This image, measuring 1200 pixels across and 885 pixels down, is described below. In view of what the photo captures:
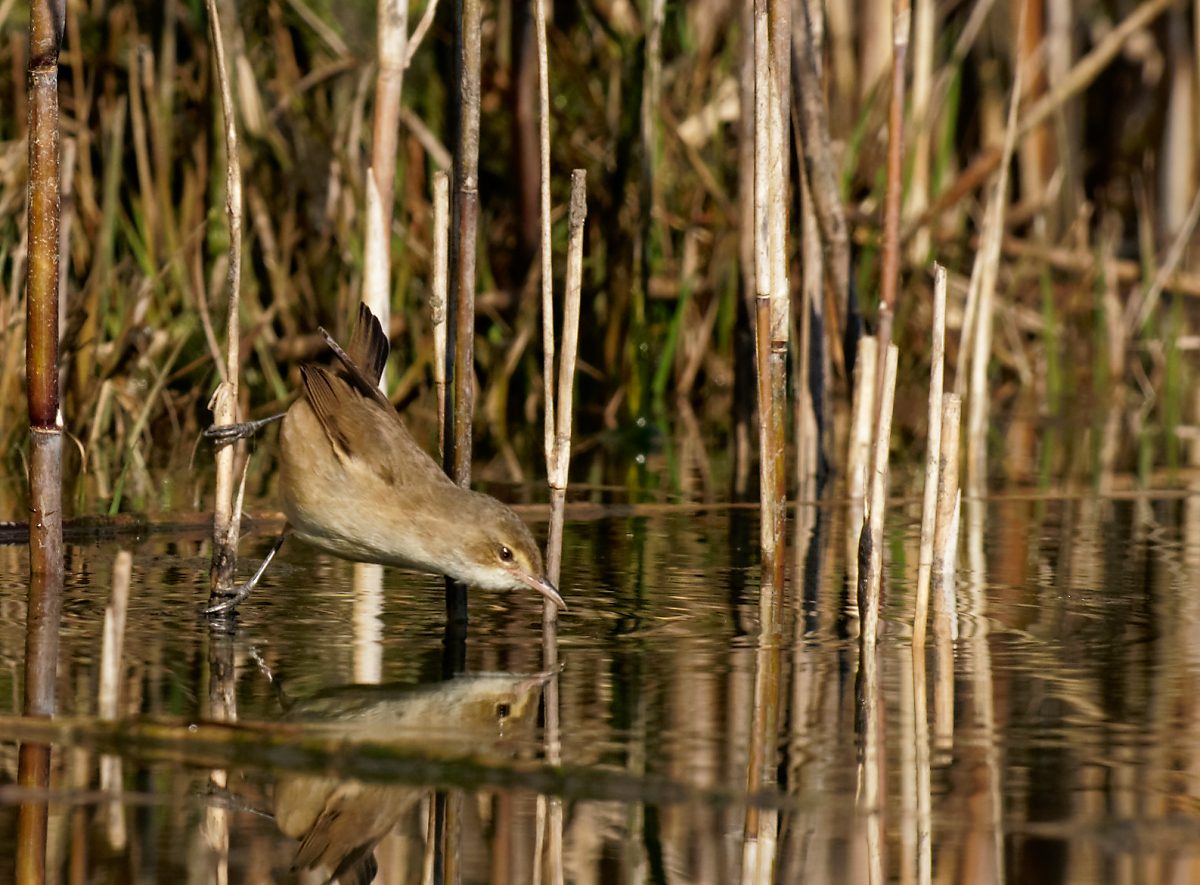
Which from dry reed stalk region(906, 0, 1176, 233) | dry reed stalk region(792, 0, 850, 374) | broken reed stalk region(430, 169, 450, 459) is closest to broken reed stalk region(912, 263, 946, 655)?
broken reed stalk region(430, 169, 450, 459)

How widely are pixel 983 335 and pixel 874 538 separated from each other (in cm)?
297

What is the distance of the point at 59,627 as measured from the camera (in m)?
3.47

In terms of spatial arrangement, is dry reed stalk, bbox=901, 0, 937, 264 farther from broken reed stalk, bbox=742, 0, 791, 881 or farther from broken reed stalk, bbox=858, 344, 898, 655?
broken reed stalk, bbox=858, 344, 898, 655

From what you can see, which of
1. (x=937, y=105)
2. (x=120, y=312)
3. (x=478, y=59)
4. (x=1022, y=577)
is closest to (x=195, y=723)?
(x=478, y=59)

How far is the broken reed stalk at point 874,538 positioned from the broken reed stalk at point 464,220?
2.62 ft

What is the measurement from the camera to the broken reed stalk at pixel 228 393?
3.57 m

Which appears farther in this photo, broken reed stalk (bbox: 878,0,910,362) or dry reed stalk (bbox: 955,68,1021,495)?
dry reed stalk (bbox: 955,68,1021,495)

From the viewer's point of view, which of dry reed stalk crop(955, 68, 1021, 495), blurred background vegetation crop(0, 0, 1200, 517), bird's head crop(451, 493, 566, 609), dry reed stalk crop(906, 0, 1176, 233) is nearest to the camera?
bird's head crop(451, 493, 566, 609)

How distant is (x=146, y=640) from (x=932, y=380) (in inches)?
62.2

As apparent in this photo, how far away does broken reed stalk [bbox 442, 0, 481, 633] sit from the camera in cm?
365

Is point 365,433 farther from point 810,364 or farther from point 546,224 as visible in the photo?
point 810,364

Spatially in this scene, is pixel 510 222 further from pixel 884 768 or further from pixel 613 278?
pixel 884 768

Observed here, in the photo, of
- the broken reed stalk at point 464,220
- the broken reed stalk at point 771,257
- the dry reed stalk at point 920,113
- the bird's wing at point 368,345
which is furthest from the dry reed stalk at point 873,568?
the dry reed stalk at point 920,113

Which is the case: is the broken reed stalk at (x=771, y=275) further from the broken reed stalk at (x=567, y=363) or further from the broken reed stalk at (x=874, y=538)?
the broken reed stalk at (x=567, y=363)
